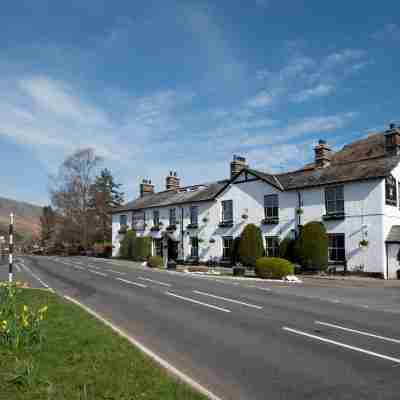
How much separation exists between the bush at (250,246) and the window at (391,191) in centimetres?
1004

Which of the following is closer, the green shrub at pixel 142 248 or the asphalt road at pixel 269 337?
the asphalt road at pixel 269 337

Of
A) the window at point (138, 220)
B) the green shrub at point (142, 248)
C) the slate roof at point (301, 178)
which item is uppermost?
the slate roof at point (301, 178)

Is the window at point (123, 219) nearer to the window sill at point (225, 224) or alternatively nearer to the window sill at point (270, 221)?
the window sill at point (225, 224)

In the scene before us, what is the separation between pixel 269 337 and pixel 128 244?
127ft

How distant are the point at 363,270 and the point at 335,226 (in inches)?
140

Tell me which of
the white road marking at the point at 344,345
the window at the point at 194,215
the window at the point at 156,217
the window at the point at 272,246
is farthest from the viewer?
the window at the point at 156,217

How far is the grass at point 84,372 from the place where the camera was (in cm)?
540

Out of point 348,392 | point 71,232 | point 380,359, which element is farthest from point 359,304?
point 71,232

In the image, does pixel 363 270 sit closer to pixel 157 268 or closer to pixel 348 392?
pixel 157 268

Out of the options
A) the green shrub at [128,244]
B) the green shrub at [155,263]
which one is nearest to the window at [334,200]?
the green shrub at [155,263]

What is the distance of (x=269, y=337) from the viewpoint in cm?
941

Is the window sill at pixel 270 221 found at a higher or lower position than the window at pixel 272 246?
higher

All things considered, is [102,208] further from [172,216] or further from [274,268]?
[274,268]

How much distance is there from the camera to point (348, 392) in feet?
19.6
